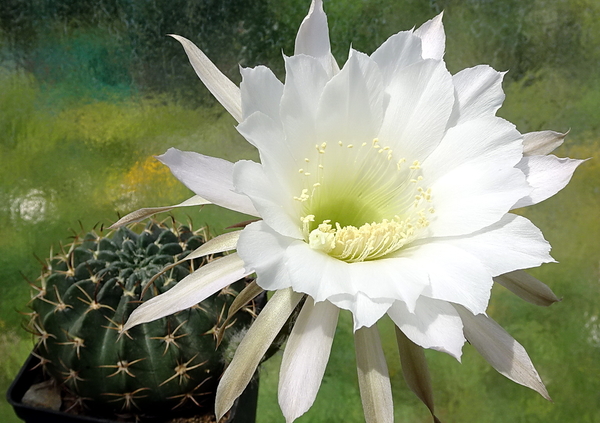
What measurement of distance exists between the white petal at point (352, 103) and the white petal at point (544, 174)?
15 centimetres

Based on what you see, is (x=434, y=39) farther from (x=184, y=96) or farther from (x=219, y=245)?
(x=184, y=96)

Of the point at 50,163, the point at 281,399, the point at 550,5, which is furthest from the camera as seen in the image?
the point at 550,5

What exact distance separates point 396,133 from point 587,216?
3.41 ft

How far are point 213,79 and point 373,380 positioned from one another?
1.05 ft

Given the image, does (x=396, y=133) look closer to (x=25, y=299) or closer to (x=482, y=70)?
Result: (x=482, y=70)

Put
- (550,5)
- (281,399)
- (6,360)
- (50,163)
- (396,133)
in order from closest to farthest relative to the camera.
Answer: (281,399), (396,133), (6,360), (50,163), (550,5)

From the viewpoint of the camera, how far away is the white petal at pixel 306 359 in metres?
0.49

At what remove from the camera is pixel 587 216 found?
145 centimetres

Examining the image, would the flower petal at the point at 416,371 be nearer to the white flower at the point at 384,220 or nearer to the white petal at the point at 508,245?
the white flower at the point at 384,220

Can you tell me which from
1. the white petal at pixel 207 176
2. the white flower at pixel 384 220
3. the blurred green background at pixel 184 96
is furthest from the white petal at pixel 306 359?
the blurred green background at pixel 184 96

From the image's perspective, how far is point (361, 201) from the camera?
67 cm

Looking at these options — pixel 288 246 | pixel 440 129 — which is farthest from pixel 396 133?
pixel 288 246

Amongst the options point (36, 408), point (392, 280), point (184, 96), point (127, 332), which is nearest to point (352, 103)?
point (392, 280)

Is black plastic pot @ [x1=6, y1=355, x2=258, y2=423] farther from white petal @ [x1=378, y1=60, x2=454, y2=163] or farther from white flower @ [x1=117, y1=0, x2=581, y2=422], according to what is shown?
white petal @ [x1=378, y1=60, x2=454, y2=163]
